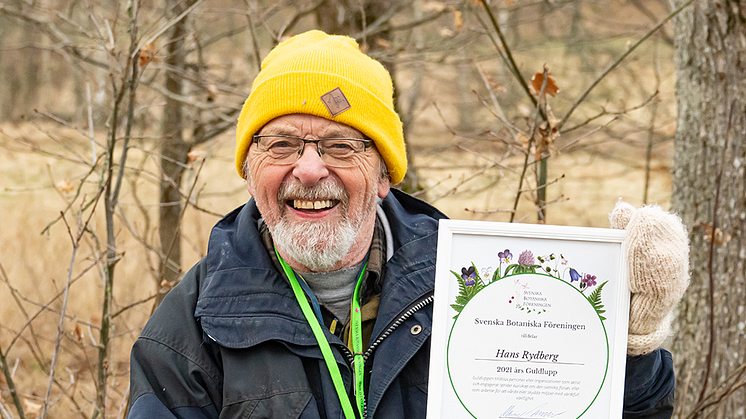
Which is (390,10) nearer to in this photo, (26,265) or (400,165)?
(400,165)

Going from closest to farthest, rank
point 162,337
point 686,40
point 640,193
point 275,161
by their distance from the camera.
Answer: point 162,337, point 275,161, point 686,40, point 640,193

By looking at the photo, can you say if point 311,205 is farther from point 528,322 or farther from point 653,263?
point 653,263

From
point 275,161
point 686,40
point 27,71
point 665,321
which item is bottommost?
point 665,321

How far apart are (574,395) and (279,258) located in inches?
44.7

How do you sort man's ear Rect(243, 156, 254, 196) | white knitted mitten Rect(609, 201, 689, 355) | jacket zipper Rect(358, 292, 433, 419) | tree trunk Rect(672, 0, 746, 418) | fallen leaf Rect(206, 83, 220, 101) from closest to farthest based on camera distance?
white knitted mitten Rect(609, 201, 689, 355)
jacket zipper Rect(358, 292, 433, 419)
man's ear Rect(243, 156, 254, 196)
tree trunk Rect(672, 0, 746, 418)
fallen leaf Rect(206, 83, 220, 101)

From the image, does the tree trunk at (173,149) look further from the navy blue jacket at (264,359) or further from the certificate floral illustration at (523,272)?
the certificate floral illustration at (523,272)

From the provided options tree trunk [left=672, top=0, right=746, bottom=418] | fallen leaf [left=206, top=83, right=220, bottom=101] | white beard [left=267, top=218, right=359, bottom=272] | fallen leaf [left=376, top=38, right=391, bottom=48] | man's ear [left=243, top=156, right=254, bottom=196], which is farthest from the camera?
fallen leaf [left=376, top=38, right=391, bottom=48]

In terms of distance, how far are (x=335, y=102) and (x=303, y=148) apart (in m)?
0.20

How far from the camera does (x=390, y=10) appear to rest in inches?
224

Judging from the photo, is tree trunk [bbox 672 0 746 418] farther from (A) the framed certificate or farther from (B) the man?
(A) the framed certificate

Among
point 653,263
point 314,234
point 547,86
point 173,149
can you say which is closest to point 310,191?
point 314,234

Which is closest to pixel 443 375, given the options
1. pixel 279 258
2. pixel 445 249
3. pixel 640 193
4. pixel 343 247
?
pixel 445 249

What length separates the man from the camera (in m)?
2.17

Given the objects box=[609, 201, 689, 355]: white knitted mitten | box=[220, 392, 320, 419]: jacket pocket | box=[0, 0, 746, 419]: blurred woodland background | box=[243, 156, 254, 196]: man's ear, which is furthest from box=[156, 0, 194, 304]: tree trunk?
box=[609, 201, 689, 355]: white knitted mitten
